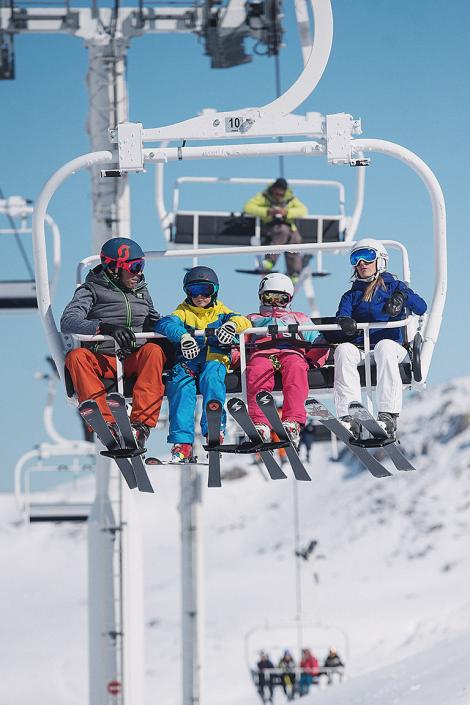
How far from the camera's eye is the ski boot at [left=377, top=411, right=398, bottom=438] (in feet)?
28.0

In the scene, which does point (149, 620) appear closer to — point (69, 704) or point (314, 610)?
point (314, 610)

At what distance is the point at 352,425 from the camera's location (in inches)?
337

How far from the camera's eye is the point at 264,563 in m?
60.8

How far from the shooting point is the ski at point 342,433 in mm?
8531

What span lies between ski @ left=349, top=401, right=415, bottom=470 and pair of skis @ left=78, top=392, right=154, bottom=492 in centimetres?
117

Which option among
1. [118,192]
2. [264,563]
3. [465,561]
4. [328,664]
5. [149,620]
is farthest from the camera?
[264,563]

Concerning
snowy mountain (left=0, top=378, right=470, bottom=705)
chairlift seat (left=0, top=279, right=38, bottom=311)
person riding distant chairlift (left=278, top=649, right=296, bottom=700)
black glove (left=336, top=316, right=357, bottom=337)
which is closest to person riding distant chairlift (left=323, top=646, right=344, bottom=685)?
snowy mountain (left=0, top=378, right=470, bottom=705)

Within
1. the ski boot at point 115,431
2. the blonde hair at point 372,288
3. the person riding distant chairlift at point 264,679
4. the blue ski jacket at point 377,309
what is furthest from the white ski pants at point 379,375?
the person riding distant chairlift at point 264,679

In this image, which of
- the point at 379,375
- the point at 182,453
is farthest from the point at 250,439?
the point at 379,375

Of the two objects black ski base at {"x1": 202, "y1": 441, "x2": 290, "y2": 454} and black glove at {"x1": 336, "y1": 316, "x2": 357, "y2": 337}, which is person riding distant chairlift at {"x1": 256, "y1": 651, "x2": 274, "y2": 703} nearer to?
black ski base at {"x1": 202, "y1": 441, "x2": 290, "y2": 454}

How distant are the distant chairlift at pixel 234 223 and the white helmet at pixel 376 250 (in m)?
6.40

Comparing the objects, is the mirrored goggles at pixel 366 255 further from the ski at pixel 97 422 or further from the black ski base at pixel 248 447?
the ski at pixel 97 422

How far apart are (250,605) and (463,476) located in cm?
1706

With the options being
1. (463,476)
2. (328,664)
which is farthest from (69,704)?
(463,476)
